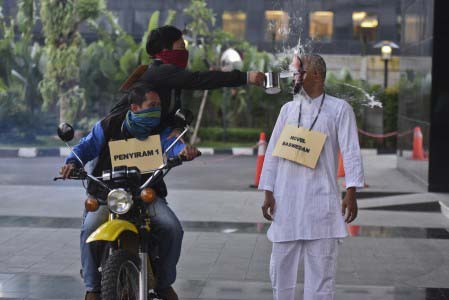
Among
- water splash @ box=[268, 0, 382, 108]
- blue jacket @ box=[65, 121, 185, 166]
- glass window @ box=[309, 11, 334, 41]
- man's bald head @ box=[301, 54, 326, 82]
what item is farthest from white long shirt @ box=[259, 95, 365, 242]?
glass window @ box=[309, 11, 334, 41]

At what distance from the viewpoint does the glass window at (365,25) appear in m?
26.3

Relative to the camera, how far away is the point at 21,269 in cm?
661

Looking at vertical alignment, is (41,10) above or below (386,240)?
above

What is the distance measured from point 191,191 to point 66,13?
13.1m

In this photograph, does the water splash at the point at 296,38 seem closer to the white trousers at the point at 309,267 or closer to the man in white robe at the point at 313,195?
the man in white robe at the point at 313,195

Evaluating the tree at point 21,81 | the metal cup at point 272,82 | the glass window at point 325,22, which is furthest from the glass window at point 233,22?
the metal cup at point 272,82

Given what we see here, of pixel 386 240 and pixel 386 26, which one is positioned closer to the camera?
pixel 386 240

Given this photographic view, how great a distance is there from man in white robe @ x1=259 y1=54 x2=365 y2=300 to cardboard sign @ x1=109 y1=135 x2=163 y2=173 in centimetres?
61

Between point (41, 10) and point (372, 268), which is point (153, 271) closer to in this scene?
point (372, 268)

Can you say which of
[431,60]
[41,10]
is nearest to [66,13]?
[41,10]

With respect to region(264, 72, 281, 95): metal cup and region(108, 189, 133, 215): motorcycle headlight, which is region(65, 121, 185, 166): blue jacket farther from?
region(264, 72, 281, 95): metal cup

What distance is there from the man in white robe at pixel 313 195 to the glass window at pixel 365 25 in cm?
2170

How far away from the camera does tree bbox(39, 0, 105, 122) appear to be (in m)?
23.7

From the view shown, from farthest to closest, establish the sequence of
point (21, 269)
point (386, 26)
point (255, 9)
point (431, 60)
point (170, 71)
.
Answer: point (255, 9), point (386, 26), point (431, 60), point (21, 269), point (170, 71)
